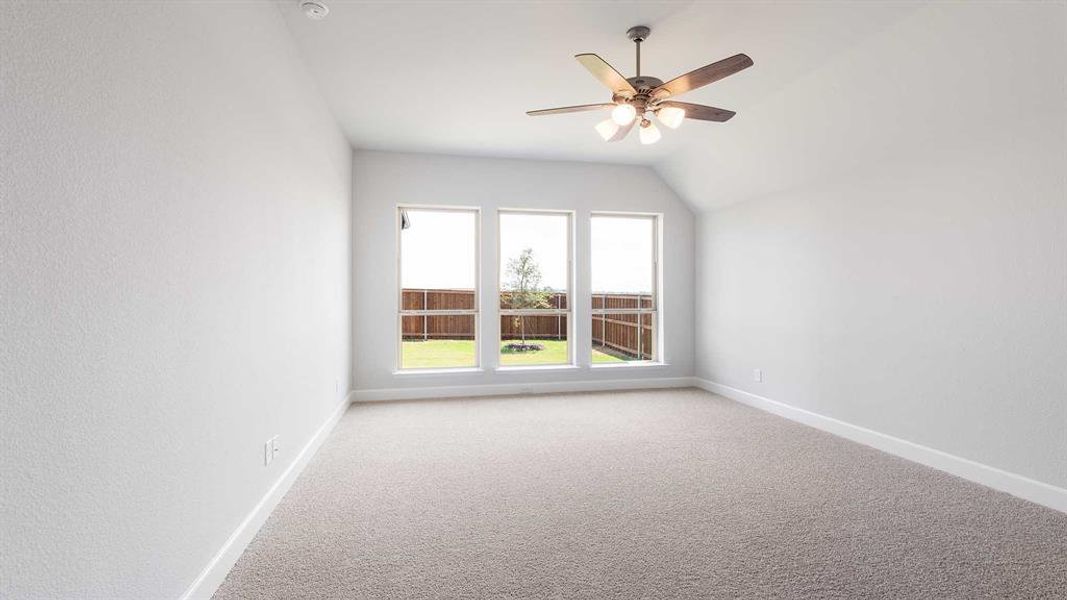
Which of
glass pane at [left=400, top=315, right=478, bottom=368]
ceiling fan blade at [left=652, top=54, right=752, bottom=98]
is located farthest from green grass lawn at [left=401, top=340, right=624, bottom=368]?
ceiling fan blade at [left=652, top=54, right=752, bottom=98]

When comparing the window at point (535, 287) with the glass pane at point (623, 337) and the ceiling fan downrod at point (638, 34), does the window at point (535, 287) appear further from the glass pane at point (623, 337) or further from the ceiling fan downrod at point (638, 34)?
the ceiling fan downrod at point (638, 34)

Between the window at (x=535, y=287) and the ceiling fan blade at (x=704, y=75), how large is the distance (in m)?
2.94

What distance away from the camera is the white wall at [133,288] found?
100 centimetres

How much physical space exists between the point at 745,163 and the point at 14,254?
15.8 feet

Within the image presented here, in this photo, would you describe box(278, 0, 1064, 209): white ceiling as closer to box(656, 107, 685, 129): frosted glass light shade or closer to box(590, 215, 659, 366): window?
box(656, 107, 685, 129): frosted glass light shade

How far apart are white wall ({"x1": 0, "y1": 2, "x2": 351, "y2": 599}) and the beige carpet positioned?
19.3 inches

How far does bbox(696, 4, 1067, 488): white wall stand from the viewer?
2.53m

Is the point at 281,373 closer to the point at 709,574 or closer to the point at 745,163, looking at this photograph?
the point at 709,574

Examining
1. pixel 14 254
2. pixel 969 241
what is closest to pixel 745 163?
pixel 969 241

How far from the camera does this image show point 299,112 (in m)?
3.00

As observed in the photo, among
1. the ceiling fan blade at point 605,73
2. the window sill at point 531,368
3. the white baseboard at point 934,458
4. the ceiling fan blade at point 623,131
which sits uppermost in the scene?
the ceiling fan blade at point 605,73

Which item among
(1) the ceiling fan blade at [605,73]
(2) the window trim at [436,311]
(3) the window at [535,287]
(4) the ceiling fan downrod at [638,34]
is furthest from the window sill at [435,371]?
(4) the ceiling fan downrod at [638,34]

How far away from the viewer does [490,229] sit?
17.6ft

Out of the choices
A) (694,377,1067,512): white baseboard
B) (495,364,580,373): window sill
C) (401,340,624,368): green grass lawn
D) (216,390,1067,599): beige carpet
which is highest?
(401,340,624,368): green grass lawn
